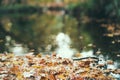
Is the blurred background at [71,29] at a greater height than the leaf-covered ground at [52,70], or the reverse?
the blurred background at [71,29]

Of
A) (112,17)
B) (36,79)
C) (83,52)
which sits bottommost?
(36,79)

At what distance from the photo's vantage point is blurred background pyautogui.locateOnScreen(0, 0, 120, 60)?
653 inches

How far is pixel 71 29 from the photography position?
2619 cm

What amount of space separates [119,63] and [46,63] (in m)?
2.66

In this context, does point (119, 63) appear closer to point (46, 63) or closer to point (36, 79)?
point (46, 63)

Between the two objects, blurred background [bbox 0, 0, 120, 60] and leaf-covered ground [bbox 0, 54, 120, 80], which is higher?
blurred background [bbox 0, 0, 120, 60]

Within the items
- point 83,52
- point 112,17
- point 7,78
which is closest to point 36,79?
point 7,78

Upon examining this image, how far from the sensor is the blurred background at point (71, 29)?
16.6 meters

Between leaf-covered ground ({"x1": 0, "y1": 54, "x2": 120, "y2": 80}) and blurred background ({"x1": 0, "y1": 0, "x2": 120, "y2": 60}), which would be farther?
blurred background ({"x1": 0, "y1": 0, "x2": 120, "y2": 60})

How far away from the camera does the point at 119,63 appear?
485 inches

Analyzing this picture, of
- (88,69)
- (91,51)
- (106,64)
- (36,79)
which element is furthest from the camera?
(91,51)

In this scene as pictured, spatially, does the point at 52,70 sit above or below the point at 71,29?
below

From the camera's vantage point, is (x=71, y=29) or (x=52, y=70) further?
(x=71, y=29)

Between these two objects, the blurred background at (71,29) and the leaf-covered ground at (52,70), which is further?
the blurred background at (71,29)
